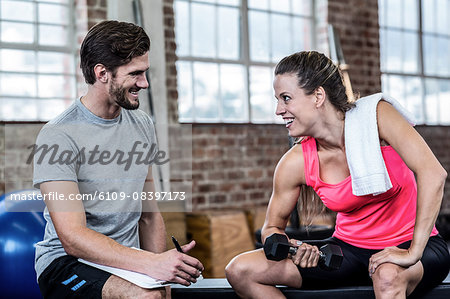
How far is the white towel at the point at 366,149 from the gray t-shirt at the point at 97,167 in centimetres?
74

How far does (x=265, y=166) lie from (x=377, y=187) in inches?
124

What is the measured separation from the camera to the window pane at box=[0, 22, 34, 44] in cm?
395

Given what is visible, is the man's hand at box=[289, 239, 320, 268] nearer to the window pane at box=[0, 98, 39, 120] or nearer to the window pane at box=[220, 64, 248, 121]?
the window pane at box=[0, 98, 39, 120]

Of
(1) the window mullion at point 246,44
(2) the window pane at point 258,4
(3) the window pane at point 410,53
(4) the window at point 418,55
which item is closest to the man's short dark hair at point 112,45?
(1) the window mullion at point 246,44

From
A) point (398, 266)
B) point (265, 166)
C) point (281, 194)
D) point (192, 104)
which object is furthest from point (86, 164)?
point (265, 166)

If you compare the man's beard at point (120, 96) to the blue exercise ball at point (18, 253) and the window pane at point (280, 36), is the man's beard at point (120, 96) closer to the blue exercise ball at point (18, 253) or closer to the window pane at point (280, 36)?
the blue exercise ball at point (18, 253)

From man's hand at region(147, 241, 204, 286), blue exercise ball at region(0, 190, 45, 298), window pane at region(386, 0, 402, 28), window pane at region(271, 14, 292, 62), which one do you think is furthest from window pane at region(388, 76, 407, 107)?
man's hand at region(147, 241, 204, 286)

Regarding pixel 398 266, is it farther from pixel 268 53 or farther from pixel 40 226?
pixel 268 53

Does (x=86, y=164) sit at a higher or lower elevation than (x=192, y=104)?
lower

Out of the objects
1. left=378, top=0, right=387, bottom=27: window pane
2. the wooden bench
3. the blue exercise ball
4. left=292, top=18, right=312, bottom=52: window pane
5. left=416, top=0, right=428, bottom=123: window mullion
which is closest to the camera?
the wooden bench

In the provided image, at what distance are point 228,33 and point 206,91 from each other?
0.54 metres

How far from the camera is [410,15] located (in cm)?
626

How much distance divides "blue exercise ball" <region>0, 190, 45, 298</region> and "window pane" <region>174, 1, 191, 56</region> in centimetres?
227

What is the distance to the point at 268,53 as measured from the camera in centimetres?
518
